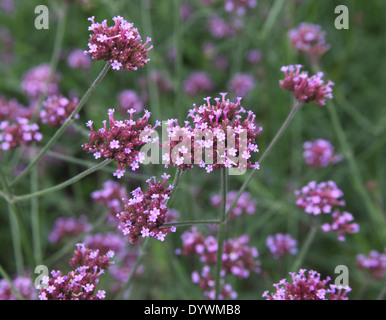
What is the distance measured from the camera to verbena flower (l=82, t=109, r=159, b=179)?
1.34 meters

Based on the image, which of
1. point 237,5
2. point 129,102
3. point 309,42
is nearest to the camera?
point 309,42

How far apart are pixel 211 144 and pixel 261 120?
6.27ft

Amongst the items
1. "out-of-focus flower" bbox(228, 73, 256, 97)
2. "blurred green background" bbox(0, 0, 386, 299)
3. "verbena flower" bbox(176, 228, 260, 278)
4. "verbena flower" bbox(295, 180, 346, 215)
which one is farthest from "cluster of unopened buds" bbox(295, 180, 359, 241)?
"out-of-focus flower" bbox(228, 73, 256, 97)

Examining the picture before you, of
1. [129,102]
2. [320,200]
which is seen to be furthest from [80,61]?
[320,200]

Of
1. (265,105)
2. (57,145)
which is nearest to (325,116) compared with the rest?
(265,105)

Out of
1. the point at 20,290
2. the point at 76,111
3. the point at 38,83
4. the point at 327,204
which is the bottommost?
the point at 20,290

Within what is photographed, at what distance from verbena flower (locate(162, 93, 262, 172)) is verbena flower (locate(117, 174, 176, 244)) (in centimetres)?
10

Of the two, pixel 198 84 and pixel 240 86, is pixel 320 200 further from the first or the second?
pixel 198 84

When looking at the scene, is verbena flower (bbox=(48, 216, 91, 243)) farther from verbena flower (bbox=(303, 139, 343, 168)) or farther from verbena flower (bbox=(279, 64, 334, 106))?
verbena flower (bbox=(279, 64, 334, 106))

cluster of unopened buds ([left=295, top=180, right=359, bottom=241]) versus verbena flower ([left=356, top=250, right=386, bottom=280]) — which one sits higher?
cluster of unopened buds ([left=295, top=180, right=359, bottom=241])

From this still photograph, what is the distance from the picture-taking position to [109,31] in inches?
54.1

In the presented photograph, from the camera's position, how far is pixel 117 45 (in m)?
1.36

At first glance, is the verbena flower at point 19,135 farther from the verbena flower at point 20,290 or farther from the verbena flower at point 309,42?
the verbena flower at point 309,42

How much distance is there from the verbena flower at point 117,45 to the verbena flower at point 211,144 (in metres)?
0.25
